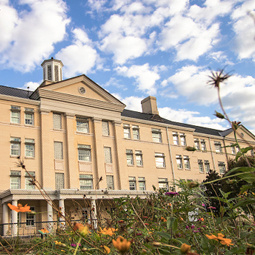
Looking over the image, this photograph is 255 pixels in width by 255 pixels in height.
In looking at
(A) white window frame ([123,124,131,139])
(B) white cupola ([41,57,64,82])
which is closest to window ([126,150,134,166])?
(A) white window frame ([123,124,131,139])

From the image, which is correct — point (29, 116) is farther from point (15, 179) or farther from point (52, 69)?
point (52, 69)

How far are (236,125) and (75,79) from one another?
1223 inches

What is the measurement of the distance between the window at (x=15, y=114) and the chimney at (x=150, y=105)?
2032cm

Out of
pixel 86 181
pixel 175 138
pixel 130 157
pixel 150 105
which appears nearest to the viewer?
pixel 86 181

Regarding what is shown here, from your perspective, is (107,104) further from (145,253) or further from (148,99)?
(145,253)

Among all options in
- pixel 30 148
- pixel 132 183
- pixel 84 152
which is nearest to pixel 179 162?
pixel 132 183

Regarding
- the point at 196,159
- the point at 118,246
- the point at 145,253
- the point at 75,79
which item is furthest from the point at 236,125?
the point at 196,159

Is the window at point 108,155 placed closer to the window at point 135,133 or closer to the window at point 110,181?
the window at point 110,181

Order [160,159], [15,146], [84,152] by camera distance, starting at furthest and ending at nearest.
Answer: [160,159], [84,152], [15,146]

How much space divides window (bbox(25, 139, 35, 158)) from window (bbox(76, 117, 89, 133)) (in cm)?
533

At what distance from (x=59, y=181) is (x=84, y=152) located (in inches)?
173

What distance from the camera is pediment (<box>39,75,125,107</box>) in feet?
101

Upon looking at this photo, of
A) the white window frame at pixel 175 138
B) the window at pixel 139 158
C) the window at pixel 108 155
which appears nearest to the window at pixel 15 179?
the window at pixel 108 155

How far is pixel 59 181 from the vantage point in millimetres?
28094
